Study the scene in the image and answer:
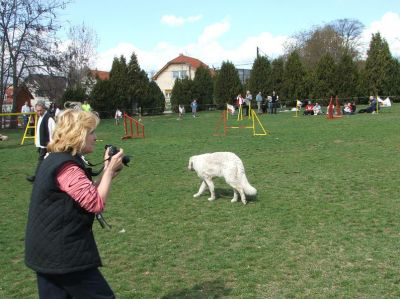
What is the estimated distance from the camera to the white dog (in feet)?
A: 26.9

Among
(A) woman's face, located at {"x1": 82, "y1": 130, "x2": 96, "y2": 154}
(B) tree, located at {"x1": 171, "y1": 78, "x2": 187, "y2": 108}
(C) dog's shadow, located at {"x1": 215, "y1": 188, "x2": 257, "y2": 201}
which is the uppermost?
(B) tree, located at {"x1": 171, "y1": 78, "x2": 187, "y2": 108}

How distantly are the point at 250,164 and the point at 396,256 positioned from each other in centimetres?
732

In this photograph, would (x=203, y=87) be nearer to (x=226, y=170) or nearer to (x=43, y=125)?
(x=43, y=125)

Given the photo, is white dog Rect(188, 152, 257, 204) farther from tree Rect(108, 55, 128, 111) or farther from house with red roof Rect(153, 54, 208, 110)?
house with red roof Rect(153, 54, 208, 110)

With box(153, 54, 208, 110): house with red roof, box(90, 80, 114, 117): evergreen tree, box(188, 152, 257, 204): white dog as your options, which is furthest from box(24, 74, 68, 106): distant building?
box(153, 54, 208, 110): house with red roof

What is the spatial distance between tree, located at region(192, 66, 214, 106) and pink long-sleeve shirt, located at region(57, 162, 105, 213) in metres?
47.8

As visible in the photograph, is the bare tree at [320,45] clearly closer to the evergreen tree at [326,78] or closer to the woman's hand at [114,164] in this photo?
the evergreen tree at [326,78]

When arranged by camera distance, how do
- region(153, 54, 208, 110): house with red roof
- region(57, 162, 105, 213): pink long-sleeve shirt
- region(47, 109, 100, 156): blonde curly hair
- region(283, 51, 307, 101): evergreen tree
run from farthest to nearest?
region(153, 54, 208, 110): house with red roof < region(283, 51, 307, 101): evergreen tree < region(47, 109, 100, 156): blonde curly hair < region(57, 162, 105, 213): pink long-sleeve shirt

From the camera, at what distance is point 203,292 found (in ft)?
15.4

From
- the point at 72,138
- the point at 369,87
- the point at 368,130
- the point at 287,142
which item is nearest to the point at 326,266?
the point at 72,138

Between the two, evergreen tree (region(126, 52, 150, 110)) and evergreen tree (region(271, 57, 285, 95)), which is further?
evergreen tree (region(271, 57, 285, 95))

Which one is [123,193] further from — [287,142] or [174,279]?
[287,142]

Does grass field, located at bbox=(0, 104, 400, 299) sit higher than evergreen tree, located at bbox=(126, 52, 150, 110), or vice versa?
evergreen tree, located at bbox=(126, 52, 150, 110)

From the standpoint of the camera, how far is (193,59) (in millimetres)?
94938
